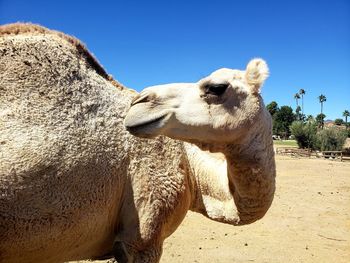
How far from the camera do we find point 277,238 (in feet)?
26.2

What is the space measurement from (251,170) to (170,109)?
0.76m

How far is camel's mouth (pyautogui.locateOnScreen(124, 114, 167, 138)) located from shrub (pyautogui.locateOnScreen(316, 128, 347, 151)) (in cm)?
4404

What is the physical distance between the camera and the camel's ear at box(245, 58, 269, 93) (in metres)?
2.71

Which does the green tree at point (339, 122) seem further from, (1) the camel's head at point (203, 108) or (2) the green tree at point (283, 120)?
(1) the camel's head at point (203, 108)

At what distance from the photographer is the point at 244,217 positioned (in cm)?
307

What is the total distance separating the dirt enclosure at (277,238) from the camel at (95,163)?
130 inches

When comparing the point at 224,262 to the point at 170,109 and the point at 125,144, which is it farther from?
the point at 170,109

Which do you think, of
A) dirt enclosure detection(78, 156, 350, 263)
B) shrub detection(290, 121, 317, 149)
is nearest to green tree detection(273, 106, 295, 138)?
shrub detection(290, 121, 317, 149)

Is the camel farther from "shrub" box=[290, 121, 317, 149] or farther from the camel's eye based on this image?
"shrub" box=[290, 121, 317, 149]

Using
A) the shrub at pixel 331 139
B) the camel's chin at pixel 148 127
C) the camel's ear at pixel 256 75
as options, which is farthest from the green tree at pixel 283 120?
the camel's chin at pixel 148 127

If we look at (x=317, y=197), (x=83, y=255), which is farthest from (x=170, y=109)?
(x=317, y=197)

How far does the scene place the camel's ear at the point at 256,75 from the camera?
106 inches

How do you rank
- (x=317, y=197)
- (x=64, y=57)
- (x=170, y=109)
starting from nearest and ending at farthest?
(x=170, y=109)
(x=64, y=57)
(x=317, y=197)

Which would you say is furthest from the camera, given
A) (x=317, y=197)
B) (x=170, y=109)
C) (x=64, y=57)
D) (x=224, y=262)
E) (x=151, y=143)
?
(x=317, y=197)
